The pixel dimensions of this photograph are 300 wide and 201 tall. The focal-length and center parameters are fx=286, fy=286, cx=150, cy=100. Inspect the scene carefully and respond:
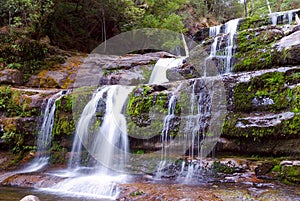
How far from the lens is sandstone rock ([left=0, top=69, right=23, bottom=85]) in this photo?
10.4 m

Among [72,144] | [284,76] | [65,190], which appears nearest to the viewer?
[65,190]

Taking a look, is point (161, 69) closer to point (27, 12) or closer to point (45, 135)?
point (45, 135)

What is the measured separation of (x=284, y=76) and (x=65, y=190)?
4.83m

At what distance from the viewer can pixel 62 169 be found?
6984mm

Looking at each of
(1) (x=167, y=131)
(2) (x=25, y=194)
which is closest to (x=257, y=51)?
(1) (x=167, y=131)

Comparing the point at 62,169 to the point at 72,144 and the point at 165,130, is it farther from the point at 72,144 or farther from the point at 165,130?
the point at 165,130

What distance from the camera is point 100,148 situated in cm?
710

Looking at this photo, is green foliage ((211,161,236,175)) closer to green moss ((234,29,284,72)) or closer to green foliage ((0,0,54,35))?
green moss ((234,29,284,72))

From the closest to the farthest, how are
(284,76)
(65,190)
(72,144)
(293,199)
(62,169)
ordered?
(293,199)
(65,190)
(284,76)
(62,169)
(72,144)

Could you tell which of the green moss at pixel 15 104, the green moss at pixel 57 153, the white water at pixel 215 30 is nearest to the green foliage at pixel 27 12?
the green moss at pixel 15 104

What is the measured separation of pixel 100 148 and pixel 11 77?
5.60 meters

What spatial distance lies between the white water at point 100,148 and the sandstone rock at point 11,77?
4214mm

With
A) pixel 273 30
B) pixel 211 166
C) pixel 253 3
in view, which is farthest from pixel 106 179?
pixel 253 3

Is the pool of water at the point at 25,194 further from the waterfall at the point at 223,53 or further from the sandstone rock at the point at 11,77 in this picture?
the sandstone rock at the point at 11,77
